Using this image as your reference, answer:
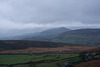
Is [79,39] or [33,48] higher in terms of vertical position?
[79,39]

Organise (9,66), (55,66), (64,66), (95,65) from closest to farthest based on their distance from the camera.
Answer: (95,65)
(64,66)
(55,66)
(9,66)

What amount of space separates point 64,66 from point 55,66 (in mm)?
3560

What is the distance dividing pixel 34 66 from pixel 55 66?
5471 millimetres

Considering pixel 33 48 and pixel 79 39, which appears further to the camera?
pixel 79 39

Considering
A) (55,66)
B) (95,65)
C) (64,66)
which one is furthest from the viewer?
(55,66)

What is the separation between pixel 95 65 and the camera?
85.4ft

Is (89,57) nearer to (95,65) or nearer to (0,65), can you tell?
(95,65)

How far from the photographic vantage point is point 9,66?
3453 centimetres

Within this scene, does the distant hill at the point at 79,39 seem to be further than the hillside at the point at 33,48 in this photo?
Yes

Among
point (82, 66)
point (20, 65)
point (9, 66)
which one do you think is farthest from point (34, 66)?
point (82, 66)

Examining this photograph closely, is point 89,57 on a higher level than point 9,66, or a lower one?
higher

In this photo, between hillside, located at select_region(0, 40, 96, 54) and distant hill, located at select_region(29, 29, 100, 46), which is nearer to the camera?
hillside, located at select_region(0, 40, 96, 54)

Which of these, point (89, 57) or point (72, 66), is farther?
point (89, 57)

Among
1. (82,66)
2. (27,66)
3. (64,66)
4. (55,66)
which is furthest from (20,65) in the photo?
(82,66)
